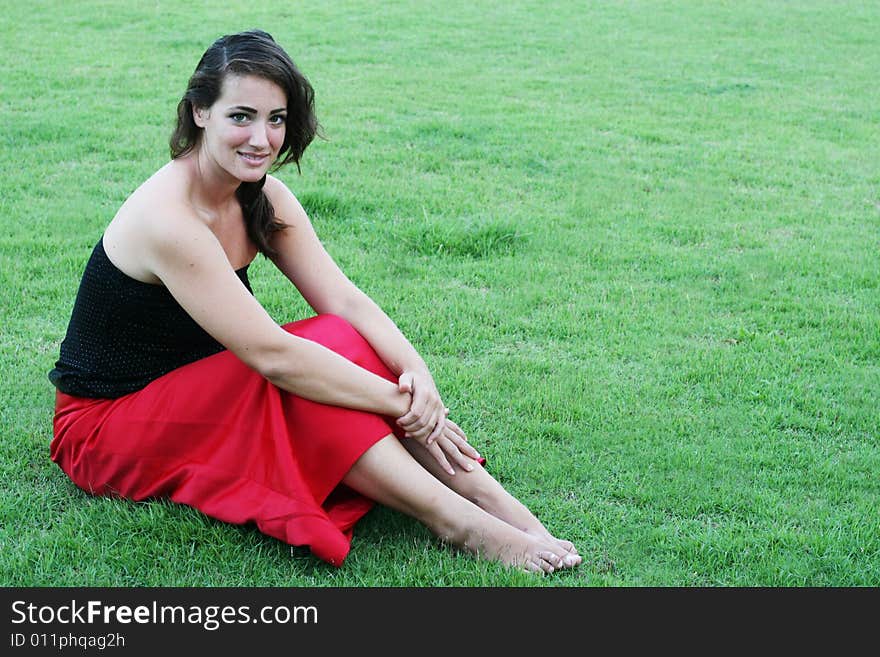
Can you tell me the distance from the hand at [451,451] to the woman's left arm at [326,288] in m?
0.17

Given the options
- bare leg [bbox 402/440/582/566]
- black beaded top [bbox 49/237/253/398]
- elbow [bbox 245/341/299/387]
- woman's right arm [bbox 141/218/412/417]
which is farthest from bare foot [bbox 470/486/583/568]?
black beaded top [bbox 49/237/253/398]

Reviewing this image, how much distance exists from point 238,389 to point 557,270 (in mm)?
2876

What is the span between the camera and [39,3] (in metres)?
12.4

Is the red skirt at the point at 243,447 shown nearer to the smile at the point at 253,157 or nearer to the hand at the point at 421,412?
the hand at the point at 421,412

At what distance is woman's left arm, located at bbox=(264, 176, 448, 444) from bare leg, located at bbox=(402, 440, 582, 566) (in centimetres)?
24


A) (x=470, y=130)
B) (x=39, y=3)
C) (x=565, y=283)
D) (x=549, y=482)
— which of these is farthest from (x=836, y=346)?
(x=39, y=3)

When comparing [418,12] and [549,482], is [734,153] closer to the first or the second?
[549,482]

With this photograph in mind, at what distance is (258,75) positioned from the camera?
337 centimetres

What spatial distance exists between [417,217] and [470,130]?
187cm

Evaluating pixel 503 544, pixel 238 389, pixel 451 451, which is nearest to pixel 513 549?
pixel 503 544

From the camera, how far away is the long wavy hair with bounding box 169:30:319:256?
3.37 m

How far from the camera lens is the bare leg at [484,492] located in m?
3.59

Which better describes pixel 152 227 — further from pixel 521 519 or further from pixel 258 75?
pixel 521 519

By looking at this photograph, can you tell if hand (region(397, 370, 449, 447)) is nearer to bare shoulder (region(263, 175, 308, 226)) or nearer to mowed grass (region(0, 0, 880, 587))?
mowed grass (region(0, 0, 880, 587))
